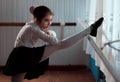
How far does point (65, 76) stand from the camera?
361cm

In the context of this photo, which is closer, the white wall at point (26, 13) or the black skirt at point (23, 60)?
the black skirt at point (23, 60)

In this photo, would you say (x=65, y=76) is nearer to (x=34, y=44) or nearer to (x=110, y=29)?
(x=34, y=44)

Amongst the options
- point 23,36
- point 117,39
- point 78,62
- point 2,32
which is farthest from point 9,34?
point 117,39

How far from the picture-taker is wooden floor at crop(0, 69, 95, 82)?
136 inches

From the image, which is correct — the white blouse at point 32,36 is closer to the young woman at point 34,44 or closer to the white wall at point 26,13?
the young woman at point 34,44

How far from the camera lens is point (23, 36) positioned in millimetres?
2307

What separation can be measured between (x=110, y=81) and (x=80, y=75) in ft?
5.59

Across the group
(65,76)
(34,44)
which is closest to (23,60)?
(34,44)

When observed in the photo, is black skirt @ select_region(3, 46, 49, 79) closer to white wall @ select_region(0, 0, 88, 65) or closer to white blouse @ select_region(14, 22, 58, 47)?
white blouse @ select_region(14, 22, 58, 47)

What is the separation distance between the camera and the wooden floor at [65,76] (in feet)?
11.3

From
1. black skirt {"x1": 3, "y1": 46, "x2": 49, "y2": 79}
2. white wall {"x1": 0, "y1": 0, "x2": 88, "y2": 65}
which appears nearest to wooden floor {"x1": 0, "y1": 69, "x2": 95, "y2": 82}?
white wall {"x1": 0, "y1": 0, "x2": 88, "y2": 65}

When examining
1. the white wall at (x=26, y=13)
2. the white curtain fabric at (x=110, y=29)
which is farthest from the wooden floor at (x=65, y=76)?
the white curtain fabric at (x=110, y=29)

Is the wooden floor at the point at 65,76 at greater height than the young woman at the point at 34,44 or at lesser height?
lesser

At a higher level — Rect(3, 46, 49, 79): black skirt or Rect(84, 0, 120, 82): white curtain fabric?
Rect(84, 0, 120, 82): white curtain fabric
